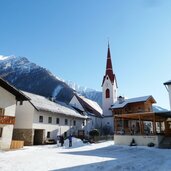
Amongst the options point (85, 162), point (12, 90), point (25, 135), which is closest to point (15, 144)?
point (12, 90)

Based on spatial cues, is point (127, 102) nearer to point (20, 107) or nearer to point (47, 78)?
point (20, 107)

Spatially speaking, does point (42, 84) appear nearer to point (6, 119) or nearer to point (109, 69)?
point (109, 69)

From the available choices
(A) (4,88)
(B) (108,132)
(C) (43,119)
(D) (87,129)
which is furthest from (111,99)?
(A) (4,88)

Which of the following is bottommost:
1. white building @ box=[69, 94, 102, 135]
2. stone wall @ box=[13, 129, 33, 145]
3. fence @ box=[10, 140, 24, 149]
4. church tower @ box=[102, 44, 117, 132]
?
fence @ box=[10, 140, 24, 149]

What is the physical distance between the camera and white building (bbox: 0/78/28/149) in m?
23.0

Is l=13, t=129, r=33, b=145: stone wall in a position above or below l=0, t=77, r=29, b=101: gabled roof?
below

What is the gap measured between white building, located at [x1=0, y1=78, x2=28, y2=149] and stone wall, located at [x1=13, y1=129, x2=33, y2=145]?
7494 mm

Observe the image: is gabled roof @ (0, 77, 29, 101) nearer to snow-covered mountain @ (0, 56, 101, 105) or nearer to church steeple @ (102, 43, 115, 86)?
church steeple @ (102, 43, 115, 86)

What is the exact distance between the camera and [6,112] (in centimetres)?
2375

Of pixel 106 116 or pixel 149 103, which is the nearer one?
pixel 149 103

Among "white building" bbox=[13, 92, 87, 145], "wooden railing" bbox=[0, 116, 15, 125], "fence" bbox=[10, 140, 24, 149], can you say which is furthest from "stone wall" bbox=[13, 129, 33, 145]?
"wooden railing" bbox=[0, 116, 15, 125]

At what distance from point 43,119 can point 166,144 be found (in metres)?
18.1

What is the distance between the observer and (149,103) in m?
48.0

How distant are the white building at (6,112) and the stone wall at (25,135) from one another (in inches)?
295
